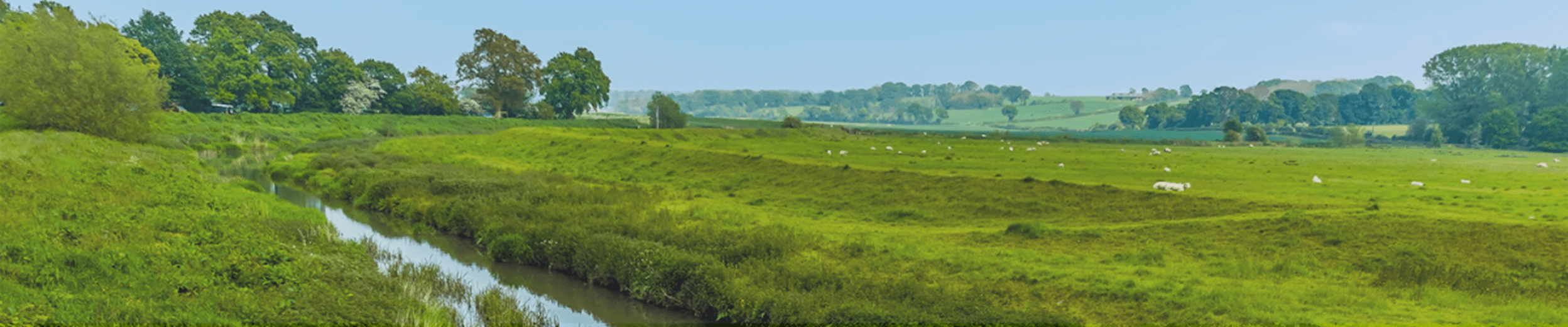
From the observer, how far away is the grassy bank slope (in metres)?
9.87

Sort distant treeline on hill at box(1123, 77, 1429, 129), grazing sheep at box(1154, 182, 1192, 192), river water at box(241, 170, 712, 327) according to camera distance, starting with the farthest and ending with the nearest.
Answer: distant treeline on hill at box(1123, 77, 1429, 129) < grazing sheep at box(1154, 182, 1192, 192) < river water at box(241, 170, 712, 327)

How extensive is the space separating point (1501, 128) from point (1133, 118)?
9679 cm

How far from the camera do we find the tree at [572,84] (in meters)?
98.1

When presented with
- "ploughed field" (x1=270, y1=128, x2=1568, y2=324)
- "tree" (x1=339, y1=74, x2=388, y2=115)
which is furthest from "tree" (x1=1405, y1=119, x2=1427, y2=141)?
"tree" (x1=339, y1=74, x2=388, y2=115)

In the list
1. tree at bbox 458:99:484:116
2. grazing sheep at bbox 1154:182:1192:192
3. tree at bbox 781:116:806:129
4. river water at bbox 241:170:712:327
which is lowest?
river water at bbox 241:170:712:327

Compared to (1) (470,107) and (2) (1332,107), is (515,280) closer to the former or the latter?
(1) (470,107)

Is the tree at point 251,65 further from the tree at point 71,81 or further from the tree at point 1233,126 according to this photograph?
the tree at point 1233,126

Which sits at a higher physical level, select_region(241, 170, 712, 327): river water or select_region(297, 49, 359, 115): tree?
select_region(297, 49, 359, 115): tree

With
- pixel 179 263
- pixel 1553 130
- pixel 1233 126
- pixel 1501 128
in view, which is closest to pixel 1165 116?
pixel 1233 126

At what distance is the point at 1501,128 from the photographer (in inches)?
2810

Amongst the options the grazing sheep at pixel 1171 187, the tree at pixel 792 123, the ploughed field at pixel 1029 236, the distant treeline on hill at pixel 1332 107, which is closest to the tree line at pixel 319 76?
the tree at pixel 792 123

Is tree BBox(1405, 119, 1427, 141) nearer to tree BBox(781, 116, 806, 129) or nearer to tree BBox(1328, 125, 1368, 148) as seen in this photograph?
tree BBox(1328, 125, 1368, 148)

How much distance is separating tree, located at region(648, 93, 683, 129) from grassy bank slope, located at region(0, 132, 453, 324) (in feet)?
224

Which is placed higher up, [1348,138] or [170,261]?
[1348,138]
